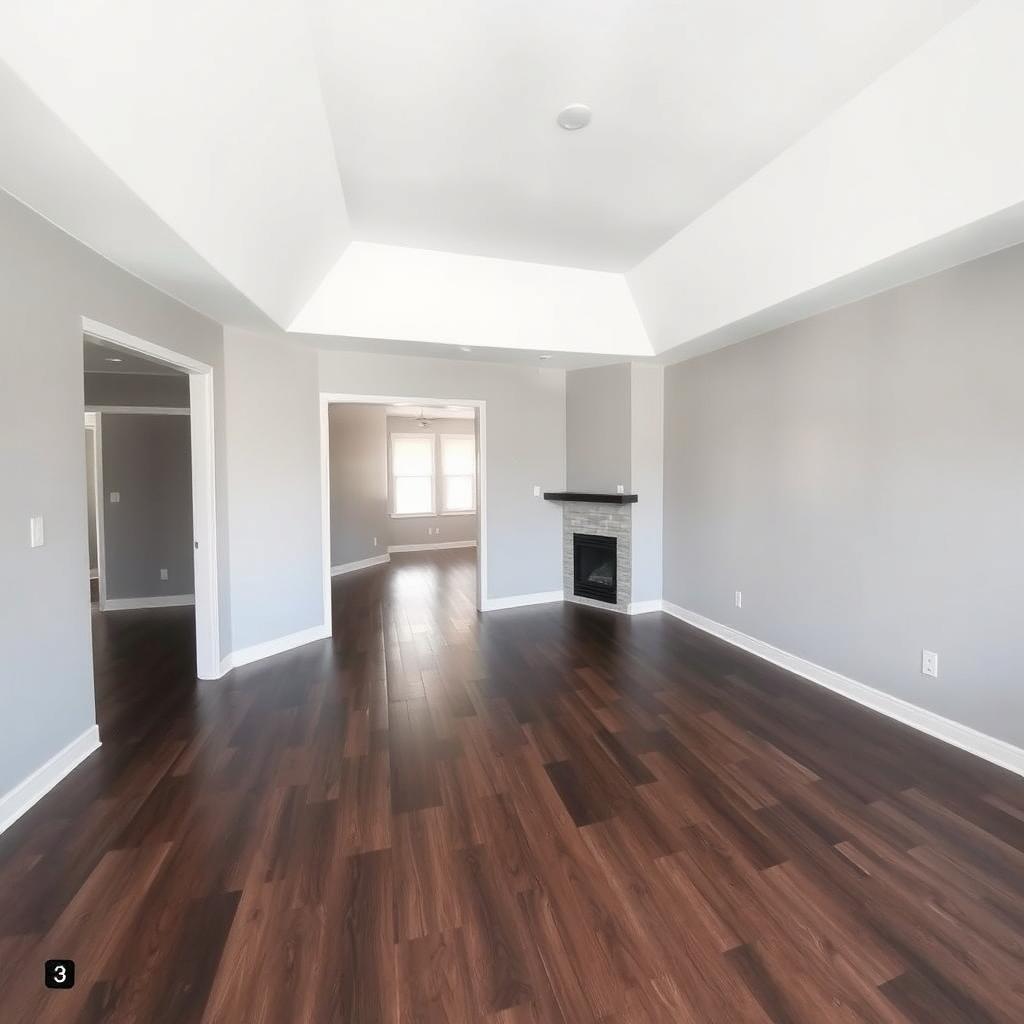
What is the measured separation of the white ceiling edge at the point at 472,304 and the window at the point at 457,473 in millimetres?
4942

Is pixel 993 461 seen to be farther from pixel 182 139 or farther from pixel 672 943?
pixel 182 139

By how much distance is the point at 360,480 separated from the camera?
746cm

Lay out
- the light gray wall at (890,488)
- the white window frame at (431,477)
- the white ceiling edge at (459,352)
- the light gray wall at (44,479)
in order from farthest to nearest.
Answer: the white window frame at (431,477), the white ceiling edge at (459,352), the light gray wall at (890,488), the light gray wall at (44,479)

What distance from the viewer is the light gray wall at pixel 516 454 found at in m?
4.79

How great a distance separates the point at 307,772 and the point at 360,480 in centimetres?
551

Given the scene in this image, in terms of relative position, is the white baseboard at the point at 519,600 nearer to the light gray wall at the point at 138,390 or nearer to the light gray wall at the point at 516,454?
the light gray wall at the point at 516,454

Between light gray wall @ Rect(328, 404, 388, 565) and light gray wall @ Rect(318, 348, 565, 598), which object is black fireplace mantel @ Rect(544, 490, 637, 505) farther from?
light gray wall @ Rect(328, 404, 388, 565)

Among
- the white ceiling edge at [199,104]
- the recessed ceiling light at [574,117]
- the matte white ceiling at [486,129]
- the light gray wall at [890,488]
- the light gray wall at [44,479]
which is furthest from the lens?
the light gray wall at [890,488]

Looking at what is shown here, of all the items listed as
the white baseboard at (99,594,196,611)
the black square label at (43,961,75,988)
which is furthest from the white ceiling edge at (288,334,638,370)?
the black square label at (43,961,75,988)

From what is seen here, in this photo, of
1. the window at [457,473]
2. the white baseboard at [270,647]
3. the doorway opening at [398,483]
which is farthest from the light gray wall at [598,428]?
the window at [457,473]

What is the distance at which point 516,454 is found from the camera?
5168mm

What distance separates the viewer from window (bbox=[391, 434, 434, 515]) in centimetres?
868

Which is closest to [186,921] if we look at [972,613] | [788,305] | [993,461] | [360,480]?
[972,613]

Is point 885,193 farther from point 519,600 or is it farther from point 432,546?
point 432,546
